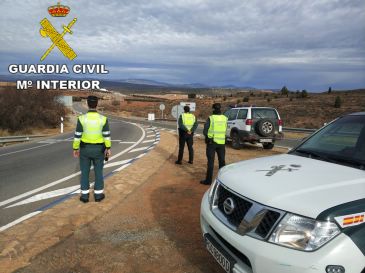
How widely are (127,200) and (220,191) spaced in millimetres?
3603

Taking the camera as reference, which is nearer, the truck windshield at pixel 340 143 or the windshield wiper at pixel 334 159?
the windshield wiper at pixel 334 159

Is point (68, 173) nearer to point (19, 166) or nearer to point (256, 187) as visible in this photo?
point (19, 166)

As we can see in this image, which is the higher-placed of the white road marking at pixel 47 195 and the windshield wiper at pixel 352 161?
the windshield wiper at pixel 352 161

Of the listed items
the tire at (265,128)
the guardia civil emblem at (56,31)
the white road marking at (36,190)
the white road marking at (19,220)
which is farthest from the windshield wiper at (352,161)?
the guardia civil emblem at (56,31)

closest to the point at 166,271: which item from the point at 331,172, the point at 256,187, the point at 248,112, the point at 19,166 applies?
the point at 256,187

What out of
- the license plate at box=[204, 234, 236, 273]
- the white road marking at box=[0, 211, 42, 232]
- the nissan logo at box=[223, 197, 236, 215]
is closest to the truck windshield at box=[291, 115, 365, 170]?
the nissan logo at box=[223, 197, 236, 215]

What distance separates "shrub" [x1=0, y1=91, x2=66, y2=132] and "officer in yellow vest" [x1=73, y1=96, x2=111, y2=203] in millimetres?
28745

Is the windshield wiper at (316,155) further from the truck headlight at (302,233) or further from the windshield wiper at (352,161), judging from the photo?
the truck headlight at (302,233)

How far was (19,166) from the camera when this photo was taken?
10.5m

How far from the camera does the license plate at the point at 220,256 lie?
114 inches

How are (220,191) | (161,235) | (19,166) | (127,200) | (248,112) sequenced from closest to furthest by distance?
(220,191)
(161,235)
(127,200)
(19,166)
(248,112)

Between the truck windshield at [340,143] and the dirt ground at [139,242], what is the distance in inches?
73.0

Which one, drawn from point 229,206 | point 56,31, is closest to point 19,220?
point 229,206

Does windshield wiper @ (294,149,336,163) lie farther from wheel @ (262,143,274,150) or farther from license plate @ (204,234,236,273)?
wheel @ (262,143,274,150)
